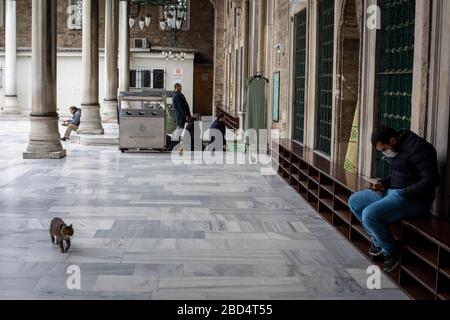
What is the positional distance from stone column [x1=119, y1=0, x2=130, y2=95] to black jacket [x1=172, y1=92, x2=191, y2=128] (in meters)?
9.26

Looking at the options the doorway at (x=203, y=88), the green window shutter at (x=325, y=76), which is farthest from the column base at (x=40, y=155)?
the doorway at (x=203, y=88)

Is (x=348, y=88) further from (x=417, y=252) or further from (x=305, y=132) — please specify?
(x=417, y=252)

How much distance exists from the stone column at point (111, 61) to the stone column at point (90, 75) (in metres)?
3.07

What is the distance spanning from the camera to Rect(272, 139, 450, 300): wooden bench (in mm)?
4828

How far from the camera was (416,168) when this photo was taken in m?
5.50

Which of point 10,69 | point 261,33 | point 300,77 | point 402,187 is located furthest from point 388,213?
point 10,69

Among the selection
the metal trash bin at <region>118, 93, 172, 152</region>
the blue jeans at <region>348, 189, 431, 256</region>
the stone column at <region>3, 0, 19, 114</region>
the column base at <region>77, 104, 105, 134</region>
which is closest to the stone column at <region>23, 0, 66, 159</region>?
the metal trash bin at <region>118, 93, 172, 152</region>

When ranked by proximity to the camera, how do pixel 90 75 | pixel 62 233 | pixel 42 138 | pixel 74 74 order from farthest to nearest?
pixel 74 74, pixel 90 75, pixel 42 138, pixel 62 233

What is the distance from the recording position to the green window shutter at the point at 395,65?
6.86 metres

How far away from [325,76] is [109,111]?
13630mm

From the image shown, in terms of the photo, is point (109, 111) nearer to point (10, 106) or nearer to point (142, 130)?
point (10, 106)
